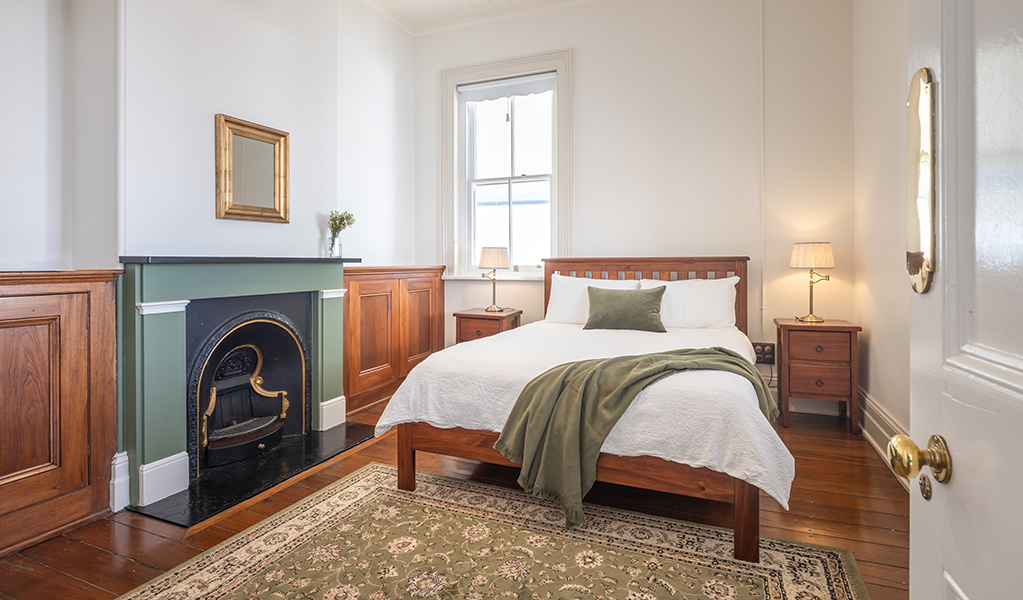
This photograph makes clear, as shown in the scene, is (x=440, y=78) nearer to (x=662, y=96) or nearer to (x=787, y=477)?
(x=662, y=96)

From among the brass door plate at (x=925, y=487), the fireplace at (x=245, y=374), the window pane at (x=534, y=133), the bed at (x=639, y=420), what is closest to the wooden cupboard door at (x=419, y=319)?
the fireplace at (x=245, y=374)

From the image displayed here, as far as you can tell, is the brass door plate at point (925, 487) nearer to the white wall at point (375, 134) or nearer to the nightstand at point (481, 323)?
the nightstand at point (481, 323)

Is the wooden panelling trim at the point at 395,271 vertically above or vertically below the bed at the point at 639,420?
above

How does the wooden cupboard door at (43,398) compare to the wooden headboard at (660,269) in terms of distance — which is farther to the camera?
the wooden headboard at (660,269)

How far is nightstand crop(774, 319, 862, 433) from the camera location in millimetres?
3322

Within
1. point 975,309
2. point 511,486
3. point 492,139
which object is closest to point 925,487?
point 975,309

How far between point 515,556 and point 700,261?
2.86m

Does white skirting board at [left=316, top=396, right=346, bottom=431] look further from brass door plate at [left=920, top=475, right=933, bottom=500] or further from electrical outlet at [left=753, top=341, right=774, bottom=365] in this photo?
brass door plate at [left=920, top=475, right=933, bottom=500]

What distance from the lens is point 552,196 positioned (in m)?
4.62

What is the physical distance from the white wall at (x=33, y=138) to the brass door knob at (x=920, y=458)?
326 centimetres

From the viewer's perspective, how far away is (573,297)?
386cm

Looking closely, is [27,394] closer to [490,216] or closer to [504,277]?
[504,277]

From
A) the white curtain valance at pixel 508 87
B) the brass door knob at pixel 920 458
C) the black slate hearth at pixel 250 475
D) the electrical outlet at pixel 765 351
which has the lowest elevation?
the black slate hearth at pixel 250 475

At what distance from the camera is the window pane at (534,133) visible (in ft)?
Answer: 15.3
